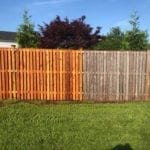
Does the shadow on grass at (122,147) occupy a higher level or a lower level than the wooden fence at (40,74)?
lower

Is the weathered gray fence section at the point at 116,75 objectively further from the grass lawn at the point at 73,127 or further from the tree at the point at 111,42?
the tree at the point at 111,42

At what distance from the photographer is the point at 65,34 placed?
97.8 feet

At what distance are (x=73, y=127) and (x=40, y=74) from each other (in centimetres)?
567

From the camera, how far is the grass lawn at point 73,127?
8729 mm

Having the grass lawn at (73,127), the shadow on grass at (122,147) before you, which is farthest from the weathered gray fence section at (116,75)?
the shadow on grass at (122,147)

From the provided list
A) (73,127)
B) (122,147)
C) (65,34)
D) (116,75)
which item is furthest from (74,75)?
(65,34)

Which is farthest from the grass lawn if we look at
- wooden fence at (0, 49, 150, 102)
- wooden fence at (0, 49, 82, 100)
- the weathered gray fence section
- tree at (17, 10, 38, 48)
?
tree at (17, 10, 38, 48)

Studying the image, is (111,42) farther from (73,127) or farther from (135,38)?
(73,127)

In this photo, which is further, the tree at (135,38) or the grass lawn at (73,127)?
the tree at (135,38)

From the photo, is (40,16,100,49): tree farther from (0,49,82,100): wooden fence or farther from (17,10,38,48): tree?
(0,49,82,100): wooden fence

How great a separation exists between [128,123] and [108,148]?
2.52 meters

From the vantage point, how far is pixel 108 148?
8.54 m

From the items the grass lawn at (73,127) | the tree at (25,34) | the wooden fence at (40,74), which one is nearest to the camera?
the grass lawn at (73,127)

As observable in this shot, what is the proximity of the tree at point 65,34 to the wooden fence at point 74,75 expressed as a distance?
13501mm
